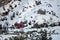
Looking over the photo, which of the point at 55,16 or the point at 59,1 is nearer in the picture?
the point at 55,16

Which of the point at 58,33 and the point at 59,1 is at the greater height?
the point at 59,1

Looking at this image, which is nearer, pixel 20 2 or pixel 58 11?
pixel 58 11

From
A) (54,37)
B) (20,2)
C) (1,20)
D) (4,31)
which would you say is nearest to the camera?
(54,37)

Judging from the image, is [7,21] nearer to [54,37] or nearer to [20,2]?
[20,2]

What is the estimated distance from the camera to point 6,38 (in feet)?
31.3

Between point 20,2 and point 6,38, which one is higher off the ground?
point 20,2

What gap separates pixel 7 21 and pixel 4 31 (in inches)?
67.1

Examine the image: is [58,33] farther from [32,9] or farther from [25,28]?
[32,9]

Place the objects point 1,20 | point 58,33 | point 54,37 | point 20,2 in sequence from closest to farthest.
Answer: point 54,37 → point 58,33 → point 1,20 → point 20,2

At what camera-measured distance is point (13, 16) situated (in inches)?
534

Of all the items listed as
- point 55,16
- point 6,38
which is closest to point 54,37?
point 6,38

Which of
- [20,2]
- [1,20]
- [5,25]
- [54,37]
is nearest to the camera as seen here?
[54,37]

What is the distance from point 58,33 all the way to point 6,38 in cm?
210

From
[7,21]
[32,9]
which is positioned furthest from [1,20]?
[32,9]
